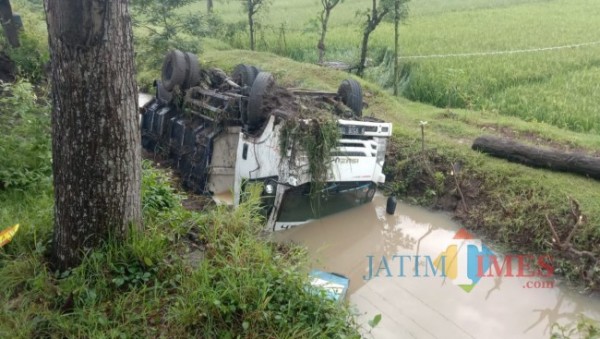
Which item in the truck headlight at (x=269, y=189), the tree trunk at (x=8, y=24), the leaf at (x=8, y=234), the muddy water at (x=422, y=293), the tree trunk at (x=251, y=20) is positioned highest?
the tree trunk at (x=251, y=20)

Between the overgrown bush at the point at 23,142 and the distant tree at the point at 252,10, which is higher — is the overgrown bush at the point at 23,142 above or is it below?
below

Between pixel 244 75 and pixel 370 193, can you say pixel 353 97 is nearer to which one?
pixel 370 193

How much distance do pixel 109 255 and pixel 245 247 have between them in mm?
815

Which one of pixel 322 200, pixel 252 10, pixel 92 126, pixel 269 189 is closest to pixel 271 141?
pixel 269 189

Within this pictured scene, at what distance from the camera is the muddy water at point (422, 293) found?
4758 mm

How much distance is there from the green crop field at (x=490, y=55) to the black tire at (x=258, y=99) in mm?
5767

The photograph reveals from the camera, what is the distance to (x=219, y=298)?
108 inches

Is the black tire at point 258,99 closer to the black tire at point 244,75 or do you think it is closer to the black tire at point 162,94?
the black tire at point 244,75

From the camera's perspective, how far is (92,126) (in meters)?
2.62

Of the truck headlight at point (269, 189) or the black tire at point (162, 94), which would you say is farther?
the black tire at point (162, 94)

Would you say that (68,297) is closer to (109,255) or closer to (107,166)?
(109,255)

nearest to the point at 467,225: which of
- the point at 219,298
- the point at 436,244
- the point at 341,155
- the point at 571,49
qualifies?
the point at 436,244

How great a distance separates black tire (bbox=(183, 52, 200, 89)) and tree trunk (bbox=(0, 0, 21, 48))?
348 centimetres

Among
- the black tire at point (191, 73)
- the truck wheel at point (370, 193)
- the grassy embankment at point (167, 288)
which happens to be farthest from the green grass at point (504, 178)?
the grassy embankment at point (167, 288)
